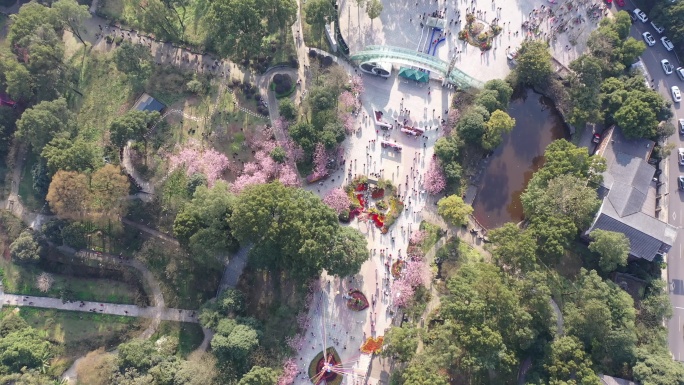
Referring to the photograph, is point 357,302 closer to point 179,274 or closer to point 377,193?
point 377,193

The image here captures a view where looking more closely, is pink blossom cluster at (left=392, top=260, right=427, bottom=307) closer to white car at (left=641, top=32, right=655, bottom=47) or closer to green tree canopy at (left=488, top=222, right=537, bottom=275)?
green tree canopy at (left=488, top=222, right=537, bottom=275)

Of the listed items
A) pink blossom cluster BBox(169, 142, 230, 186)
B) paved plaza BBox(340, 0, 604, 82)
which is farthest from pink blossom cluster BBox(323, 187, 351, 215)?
paved plaza BBox(340, 0, 604, 82)

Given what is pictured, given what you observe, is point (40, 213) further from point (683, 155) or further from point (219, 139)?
point (683, 155)

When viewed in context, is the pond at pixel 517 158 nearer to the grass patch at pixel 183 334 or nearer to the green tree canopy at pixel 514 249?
the green tree canopy at pixel 514 249

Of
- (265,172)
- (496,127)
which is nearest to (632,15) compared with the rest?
(496,127)

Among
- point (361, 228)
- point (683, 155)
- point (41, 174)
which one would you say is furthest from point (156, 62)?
point (683, 155)

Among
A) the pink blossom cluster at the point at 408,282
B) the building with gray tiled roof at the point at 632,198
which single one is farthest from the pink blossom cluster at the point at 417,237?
the building with gray tiled roof at the point at 632,198
